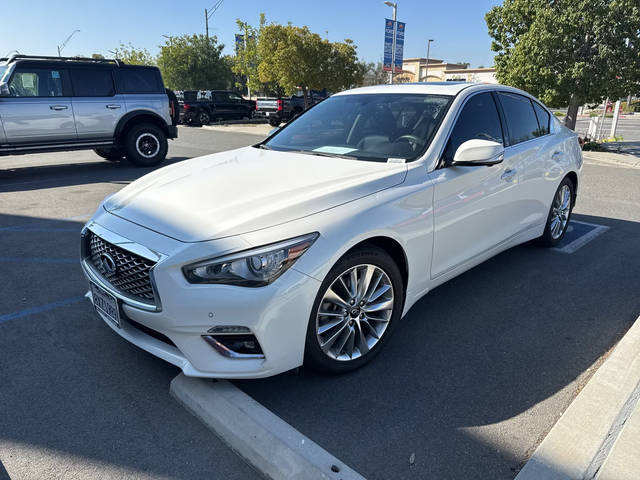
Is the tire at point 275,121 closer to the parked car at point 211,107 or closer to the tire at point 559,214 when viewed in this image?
the parked car at point 211,107

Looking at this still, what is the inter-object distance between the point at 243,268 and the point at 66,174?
30.6 feet

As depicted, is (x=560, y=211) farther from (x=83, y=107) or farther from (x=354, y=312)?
(x=83, y=107)

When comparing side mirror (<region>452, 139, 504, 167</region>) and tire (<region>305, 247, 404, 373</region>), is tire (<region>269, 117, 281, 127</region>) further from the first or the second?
tire (<region>305, 247, 404, 373</region>)

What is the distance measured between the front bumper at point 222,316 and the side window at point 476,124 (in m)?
1.64

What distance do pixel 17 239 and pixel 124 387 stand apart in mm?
3672

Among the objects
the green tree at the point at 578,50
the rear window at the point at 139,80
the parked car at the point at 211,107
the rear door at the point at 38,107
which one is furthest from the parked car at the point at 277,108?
the rear door at the point at 38,107

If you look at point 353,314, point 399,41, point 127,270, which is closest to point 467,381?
point 353,314

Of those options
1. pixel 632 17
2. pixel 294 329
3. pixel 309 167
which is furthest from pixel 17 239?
pixel 632 17

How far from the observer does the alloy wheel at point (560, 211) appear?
5078 mm

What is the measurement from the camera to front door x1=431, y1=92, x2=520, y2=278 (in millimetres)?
3289

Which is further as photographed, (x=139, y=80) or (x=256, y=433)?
(x=139, y=80)

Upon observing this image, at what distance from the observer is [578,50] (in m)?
14.0

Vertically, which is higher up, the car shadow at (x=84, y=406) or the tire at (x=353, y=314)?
the tire at (x=353, y=314)

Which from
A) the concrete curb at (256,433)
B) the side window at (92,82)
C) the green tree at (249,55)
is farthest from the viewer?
the green tree at (249,55)
